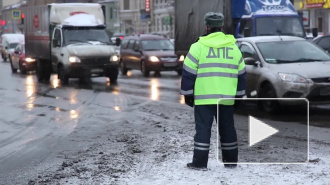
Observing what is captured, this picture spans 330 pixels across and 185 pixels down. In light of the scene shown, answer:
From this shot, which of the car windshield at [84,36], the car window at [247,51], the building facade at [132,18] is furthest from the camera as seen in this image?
the building facade at [132,18]

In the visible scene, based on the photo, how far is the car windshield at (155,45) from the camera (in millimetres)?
27016

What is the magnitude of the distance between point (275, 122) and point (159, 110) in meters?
3.01

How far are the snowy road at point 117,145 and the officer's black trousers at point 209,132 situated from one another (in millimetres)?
167

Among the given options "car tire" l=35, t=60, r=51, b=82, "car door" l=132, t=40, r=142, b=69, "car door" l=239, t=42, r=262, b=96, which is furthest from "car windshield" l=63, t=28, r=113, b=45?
"car door" l=239, t=42, r=262, b=96

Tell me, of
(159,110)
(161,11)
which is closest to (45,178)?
(159,110)

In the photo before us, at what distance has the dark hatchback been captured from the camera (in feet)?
85.6

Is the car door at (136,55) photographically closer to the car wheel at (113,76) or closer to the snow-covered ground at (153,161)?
the car wheel at (113,76)

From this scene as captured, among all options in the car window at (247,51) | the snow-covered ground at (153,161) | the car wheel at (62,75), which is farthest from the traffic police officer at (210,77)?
the car wheel at (62,75)

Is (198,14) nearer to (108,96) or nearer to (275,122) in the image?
(108,96)

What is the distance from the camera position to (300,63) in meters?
12.7

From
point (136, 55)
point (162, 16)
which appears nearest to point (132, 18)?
point (162, 16)

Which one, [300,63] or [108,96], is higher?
[300,63]

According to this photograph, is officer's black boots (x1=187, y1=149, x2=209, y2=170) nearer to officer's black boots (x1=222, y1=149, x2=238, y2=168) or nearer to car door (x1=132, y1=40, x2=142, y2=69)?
officer's black boots (x1=222, y1=149, x2=238, y2=168)
